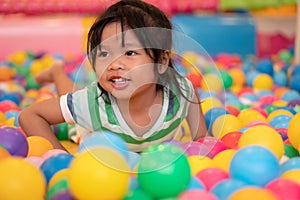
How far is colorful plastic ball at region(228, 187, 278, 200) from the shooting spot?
25.1 inches

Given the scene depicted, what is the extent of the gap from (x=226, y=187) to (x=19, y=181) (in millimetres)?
295

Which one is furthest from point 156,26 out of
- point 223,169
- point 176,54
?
point 223,169

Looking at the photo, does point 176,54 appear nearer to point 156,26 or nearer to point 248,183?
point 156,26

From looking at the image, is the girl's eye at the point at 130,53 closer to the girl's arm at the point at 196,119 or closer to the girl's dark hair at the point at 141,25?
the girl's dark hair at the point at 141,25

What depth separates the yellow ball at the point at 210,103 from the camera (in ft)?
4.43

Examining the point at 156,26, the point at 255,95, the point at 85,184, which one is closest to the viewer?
the point at 85,184

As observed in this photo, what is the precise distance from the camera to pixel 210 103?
1.37 m

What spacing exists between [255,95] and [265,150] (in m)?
1.02

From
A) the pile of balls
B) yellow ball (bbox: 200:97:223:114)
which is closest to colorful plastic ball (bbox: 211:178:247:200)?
the pile of balls

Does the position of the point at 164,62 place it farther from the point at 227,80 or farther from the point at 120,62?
the point at 227,80

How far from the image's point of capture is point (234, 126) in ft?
3.79

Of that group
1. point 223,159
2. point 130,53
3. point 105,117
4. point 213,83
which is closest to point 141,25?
point 130,53

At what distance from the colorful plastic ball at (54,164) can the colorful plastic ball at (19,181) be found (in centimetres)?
8

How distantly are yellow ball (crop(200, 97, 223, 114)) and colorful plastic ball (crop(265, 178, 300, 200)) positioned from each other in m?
0.63
